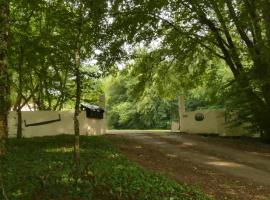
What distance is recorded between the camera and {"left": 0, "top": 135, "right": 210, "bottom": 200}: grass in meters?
8.73

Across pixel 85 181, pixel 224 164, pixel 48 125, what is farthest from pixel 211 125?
pixel 85 181

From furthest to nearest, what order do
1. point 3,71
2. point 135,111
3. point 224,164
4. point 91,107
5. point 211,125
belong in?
point 135,111 < point 91,107 < point 211,125 < point 224,164 < point 3,71

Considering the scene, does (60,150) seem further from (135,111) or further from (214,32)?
(135,111)

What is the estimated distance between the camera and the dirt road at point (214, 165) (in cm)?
1075

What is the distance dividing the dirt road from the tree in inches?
99.8

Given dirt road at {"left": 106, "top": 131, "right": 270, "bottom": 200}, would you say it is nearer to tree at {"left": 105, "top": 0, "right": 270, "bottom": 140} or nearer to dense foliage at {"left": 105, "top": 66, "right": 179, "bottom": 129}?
tree at {"left": 105, "top": 0, "right": 270, "bottom": 140}

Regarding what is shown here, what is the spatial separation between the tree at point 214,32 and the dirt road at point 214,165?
2534 mm

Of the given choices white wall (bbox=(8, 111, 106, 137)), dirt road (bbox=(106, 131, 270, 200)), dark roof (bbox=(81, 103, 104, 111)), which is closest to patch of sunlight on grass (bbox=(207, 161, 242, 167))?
dirt road (bbox=(106, 131, 270, 200))

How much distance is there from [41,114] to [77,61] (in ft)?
43.3

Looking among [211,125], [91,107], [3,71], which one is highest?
[91,107]

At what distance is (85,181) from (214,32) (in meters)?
13.6

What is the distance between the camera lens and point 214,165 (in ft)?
46.1

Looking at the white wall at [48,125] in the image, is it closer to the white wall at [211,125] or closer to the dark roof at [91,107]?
the dark roof at [91,107]

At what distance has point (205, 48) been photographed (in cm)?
2358
